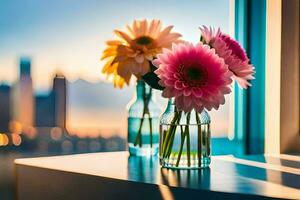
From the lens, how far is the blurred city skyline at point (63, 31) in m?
1.46

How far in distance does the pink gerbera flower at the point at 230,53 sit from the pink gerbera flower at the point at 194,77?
0.05 m

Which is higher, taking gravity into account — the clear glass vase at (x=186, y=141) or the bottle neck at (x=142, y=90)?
the bottle neck at (x=142, y=90)

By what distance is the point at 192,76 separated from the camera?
123 centimetres

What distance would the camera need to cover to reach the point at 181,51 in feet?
4.09

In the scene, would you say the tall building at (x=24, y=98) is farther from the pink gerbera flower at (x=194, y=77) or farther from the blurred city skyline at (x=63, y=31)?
the pink gerbera flower at (x=194, y=77)

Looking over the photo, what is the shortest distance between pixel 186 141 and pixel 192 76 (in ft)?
Answer: 0.55

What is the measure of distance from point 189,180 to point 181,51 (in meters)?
0.27

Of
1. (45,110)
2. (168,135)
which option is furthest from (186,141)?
(45,110)

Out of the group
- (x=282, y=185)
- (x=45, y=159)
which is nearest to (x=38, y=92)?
(x=45, y=159)

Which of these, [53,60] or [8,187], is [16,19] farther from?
[8,187]

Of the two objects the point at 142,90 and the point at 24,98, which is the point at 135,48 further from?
the point at 24,98

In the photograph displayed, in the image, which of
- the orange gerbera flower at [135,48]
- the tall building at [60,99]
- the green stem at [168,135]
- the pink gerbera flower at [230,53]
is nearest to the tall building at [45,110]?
the tall building at [60,99]

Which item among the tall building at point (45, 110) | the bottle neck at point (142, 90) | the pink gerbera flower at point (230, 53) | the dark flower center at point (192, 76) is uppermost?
the pink gerbera flower at point (230, 53)

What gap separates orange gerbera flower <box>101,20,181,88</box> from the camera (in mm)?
1420
